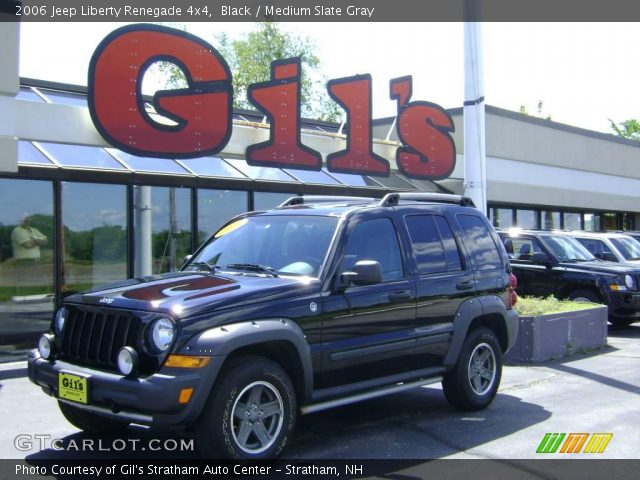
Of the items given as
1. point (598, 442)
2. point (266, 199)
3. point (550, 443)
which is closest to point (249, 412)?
point (550, 443)

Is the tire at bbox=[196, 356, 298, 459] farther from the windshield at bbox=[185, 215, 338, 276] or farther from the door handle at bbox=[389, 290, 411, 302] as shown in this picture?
the door handle at bbox=[389, 290, 411, 302]

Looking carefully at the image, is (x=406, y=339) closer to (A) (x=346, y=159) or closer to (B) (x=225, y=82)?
(B) (x=225, y=82)

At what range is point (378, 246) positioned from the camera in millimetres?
6430

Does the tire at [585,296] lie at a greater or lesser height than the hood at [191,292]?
lesser

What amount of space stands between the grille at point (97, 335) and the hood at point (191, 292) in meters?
0.09

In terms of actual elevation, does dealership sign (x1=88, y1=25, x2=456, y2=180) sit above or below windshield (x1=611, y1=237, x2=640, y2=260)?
above

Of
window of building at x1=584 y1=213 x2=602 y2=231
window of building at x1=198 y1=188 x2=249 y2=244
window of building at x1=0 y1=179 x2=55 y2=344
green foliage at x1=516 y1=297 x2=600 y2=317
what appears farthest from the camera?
window of building at x1=584 y1=213 x2=602 y2=231

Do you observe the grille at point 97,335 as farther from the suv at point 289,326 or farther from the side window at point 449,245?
the side window at point 449,245

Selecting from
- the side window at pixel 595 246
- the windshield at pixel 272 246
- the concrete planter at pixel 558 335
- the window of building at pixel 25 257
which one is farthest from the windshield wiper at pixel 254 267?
the side window at pixel 595 246

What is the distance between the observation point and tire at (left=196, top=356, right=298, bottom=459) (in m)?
4.86

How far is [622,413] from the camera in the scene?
713cm

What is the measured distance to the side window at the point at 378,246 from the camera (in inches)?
244

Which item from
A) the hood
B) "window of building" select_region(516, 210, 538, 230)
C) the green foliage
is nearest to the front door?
the hood

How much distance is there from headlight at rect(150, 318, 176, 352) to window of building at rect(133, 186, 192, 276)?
853 cm
